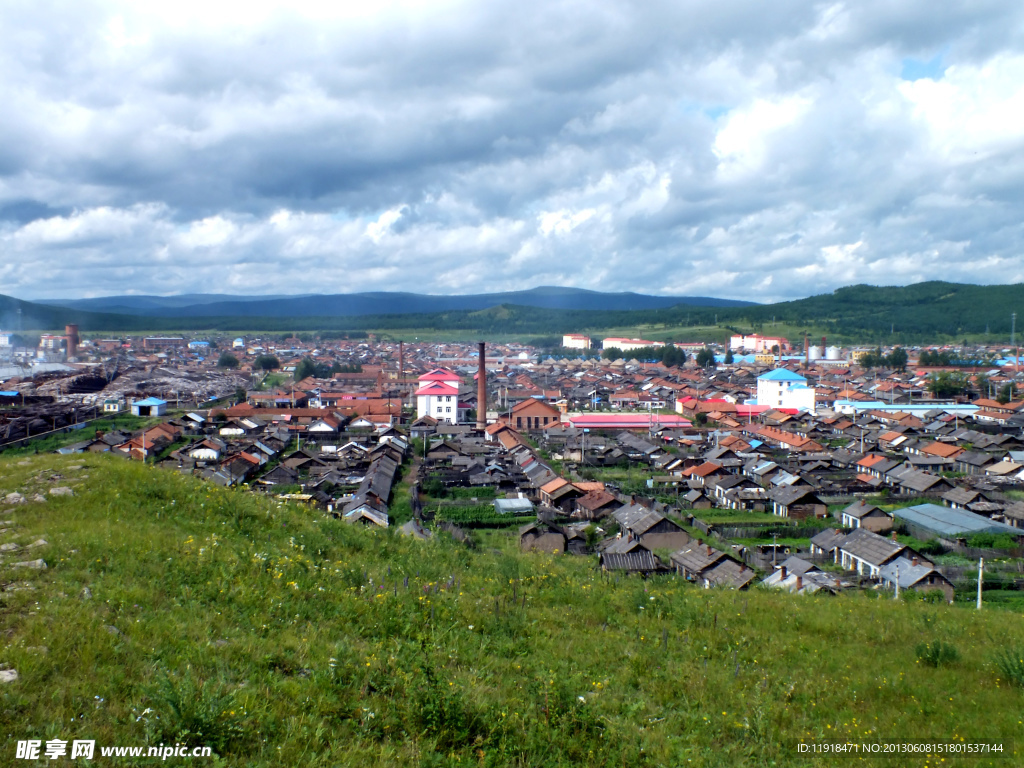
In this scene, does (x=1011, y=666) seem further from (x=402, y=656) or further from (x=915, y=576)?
(x=915, y=576)

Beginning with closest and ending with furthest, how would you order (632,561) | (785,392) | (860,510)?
(632,561) < (860,510) < (785,392)

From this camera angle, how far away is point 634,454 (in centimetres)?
2253

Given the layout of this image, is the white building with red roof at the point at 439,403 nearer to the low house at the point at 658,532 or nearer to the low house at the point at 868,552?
the low house at the point at 658,532

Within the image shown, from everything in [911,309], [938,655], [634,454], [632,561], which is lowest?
[634,454]

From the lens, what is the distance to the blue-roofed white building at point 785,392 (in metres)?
33.4

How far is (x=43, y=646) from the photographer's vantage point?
8.32ft

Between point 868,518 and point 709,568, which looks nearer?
point 709,568

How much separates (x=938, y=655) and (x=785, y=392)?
32.6m

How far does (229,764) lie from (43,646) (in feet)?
3.40

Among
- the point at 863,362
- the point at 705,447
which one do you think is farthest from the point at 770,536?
the point at 863,362

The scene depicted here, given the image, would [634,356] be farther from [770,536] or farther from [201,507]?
[201,507]

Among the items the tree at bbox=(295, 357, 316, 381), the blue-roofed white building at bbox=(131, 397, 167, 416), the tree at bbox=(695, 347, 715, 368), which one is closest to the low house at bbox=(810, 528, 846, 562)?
the blue-roofed white building at bbox=(131, 397, 167, 416)

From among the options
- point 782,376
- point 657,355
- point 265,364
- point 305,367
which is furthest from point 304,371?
point 657,355

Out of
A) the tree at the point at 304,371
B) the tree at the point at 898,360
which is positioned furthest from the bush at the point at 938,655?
the tree at the point at 898,360
